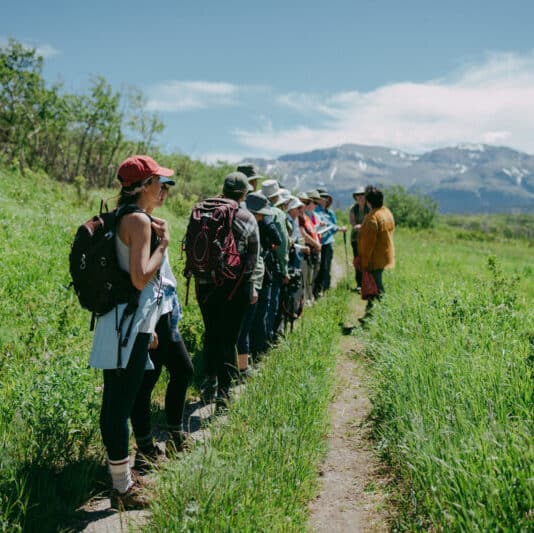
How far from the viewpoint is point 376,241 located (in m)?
8.47

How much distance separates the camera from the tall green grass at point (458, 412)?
2.63 m

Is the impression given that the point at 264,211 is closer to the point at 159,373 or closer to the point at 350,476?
the point at 159,373

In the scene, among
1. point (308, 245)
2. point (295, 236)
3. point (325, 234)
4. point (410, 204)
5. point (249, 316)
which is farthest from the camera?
point (410, 204)

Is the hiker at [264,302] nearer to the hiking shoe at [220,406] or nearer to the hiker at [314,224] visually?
the hiking shoe at [220,406]

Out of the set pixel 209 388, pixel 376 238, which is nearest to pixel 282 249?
pixel 209 388

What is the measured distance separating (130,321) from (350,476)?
84.1 inches

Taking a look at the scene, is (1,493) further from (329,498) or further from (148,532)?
(329,498)

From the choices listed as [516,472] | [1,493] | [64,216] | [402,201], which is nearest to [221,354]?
[1,493]

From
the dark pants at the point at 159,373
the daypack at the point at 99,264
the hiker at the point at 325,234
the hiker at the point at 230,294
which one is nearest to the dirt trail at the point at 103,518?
the dark pants at the point at 159,373

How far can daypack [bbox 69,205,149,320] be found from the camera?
3.07 meters

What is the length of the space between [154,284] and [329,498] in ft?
6.43

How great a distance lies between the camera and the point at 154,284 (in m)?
3.42

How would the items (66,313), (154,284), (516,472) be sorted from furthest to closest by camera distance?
(66,313)
(154,284)
(516,472)

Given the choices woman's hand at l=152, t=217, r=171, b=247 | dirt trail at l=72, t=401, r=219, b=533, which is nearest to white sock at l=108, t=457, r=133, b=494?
dirt trail at l=72, t=401, r=219, b=533
